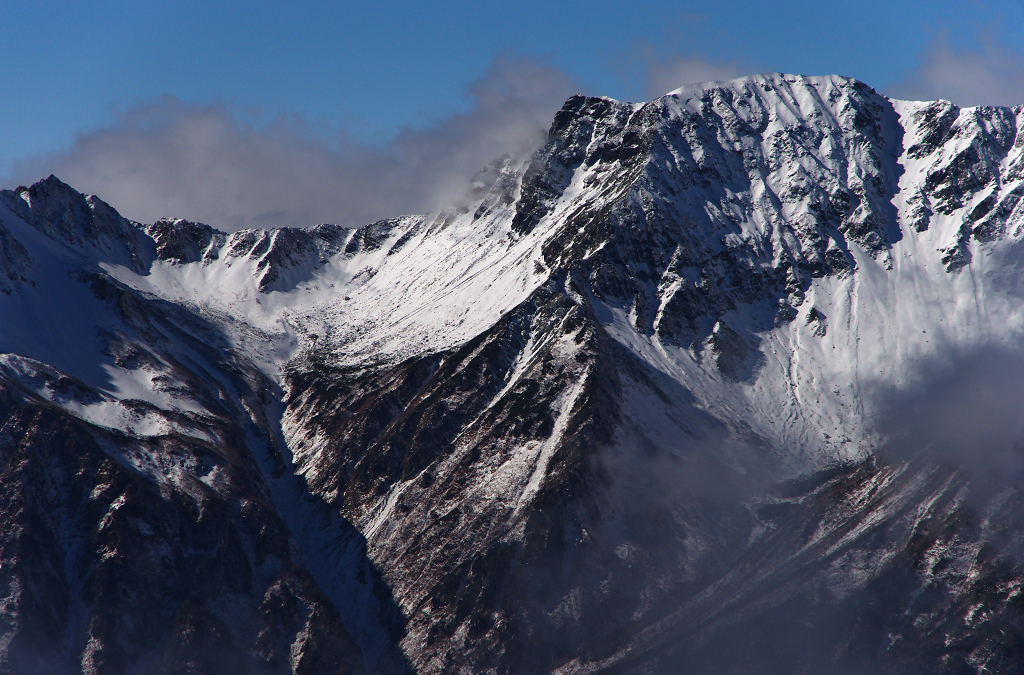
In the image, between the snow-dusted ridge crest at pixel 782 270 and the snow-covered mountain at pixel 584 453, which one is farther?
the snow-dusted ridge crest at pixel 782 270

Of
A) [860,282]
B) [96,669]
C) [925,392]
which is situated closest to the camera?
[96,669]

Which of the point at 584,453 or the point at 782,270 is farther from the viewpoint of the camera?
the point at 782,270

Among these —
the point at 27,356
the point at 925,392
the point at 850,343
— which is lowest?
the point at 925,392

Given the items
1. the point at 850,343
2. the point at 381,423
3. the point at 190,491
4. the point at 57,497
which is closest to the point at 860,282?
the point at 850,343

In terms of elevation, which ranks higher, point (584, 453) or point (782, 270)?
point (782, 270)

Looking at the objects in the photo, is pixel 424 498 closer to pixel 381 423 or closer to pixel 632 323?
pixel 381 423

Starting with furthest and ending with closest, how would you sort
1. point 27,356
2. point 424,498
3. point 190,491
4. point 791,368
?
point 791,368
point 27,356
point 424,498
point 190,491

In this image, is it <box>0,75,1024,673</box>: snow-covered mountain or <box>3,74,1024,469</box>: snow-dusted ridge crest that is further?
<box>3,74,1024,469</box>: snow-dusted ridge crest

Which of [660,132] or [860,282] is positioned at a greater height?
[660,132]
